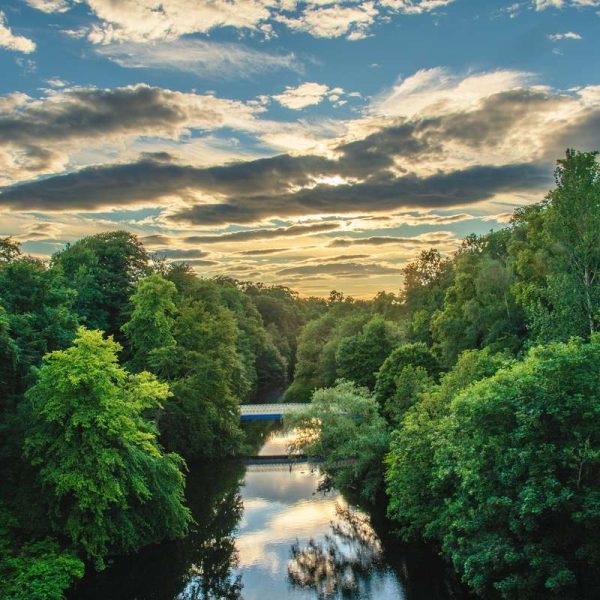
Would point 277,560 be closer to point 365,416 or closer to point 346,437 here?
point 346,437

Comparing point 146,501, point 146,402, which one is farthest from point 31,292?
point 146,501

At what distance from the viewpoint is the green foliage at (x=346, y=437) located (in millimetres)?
31656

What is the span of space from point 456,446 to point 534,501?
3.63 metres

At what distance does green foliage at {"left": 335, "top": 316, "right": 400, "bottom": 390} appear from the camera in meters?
55.6

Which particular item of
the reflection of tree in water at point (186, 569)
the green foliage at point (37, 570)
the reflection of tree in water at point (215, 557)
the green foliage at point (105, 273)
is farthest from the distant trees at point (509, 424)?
the green foliage at point (105, 273)

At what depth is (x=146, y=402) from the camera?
25125mm

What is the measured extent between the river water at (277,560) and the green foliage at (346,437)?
181cm

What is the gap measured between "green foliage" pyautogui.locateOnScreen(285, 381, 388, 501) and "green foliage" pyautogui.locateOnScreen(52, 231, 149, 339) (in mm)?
15486

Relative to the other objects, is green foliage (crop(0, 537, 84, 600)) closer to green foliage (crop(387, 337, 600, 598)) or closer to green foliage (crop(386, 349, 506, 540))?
green foliage (crop(386, 349, 506, 540))

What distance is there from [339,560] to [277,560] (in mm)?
2785

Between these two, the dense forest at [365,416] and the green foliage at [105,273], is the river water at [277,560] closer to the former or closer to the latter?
the dense forest at [365,416]

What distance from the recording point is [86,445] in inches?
843

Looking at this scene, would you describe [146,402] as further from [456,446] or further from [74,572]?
[456,446]

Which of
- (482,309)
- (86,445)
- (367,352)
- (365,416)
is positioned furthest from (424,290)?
(86,445)
